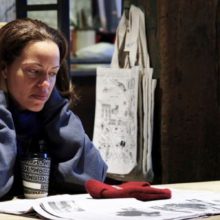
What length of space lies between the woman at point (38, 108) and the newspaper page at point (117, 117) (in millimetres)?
618

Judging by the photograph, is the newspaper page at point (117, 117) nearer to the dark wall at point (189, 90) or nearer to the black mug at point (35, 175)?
the dark wall at point (189, 90)

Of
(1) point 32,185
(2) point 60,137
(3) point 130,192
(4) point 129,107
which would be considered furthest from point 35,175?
(4) point 129,107

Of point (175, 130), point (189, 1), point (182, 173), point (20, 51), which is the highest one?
point (189, 1)

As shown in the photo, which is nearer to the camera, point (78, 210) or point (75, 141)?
point (78, 210)

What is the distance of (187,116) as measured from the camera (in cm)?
229

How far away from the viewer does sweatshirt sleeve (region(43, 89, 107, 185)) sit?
1686 millimetres

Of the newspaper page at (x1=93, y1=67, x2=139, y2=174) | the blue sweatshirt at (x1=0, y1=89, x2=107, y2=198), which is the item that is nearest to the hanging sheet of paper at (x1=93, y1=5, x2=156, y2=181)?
the newspaper page at (x1=93, y1=67, x2=139, y2=174)

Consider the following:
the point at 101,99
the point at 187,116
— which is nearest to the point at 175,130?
the point at 187,116

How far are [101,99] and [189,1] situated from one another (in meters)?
0.51

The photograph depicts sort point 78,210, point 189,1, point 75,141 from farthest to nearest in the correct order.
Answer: point 189,1 < point 75,141 < point 78,210

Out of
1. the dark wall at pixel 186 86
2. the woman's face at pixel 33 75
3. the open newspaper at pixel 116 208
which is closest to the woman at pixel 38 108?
the woman's face at pixel 33 75

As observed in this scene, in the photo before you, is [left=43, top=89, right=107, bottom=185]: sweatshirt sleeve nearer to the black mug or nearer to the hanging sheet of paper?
the black mug

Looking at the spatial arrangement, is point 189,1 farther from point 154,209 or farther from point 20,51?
point 154,209

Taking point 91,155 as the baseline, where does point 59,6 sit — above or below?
above
